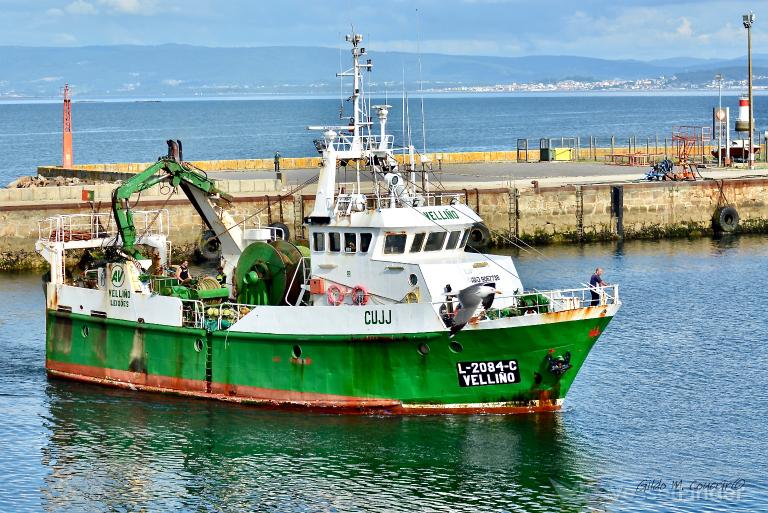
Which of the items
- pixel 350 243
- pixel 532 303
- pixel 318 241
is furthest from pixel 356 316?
pixel 532 303

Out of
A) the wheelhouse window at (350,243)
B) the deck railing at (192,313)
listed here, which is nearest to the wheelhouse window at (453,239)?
the wheelhouse window at (350,243)

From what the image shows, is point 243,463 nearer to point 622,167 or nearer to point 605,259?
point 605,259

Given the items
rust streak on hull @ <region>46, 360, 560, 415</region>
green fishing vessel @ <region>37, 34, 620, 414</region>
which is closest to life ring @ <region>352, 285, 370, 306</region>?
green fishing vessel @ <region>37, 34, 620, 414</region>

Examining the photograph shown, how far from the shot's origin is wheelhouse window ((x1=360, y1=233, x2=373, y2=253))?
93.2ft

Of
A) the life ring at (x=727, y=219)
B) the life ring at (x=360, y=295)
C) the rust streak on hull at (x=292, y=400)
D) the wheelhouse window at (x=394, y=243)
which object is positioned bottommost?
the rust streak on hull at (x=292, y=400)

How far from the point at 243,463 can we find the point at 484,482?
4.82 metres

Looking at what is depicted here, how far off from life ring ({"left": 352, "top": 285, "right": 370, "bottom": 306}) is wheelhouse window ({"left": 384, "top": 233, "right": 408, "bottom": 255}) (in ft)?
3.12

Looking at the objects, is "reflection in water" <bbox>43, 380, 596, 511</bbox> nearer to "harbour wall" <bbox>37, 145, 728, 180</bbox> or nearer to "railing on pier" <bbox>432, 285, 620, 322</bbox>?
"railing on pier" <bbox>432, 285, 620, 322</bbox>

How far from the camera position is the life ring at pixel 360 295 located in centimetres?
2833

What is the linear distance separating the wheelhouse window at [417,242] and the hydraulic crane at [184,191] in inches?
220

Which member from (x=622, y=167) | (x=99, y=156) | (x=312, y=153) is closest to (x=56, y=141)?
(x=99, y=156)

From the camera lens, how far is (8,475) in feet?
85.3

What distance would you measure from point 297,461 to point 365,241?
5.19 m

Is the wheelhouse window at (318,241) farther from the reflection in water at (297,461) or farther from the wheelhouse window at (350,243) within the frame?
the reflection in water at (297,461)
